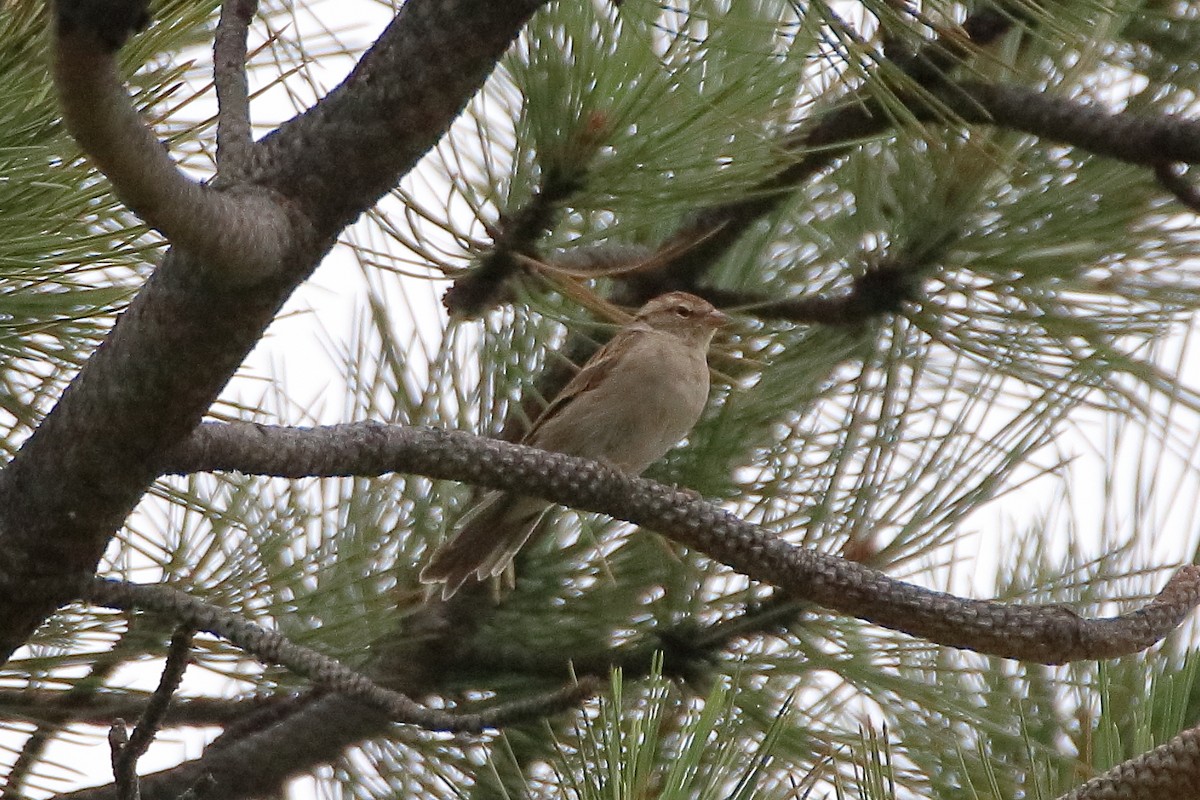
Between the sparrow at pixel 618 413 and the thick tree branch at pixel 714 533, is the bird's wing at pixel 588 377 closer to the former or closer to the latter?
the sparrow at pixel 618 413

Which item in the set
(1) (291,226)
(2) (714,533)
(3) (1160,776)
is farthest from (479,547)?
(3) (1160,776)

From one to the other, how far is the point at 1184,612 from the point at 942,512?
660 mm

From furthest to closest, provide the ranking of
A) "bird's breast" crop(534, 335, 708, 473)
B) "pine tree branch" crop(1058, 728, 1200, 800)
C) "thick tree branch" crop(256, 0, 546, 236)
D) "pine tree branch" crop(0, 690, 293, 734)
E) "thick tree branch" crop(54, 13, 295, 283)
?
"bird's breast" crop(534, 335, 708, 473) → "pine tree branch" crop(0, 690, 293, 734) → "thick tree branch" crop(256, 0, 546, 236) → "pine tree branch" crop(1058, 728, 1200, 800) → "thick tree branch" crop(54, 13, 295, 283)

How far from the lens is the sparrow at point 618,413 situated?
2.73 meters

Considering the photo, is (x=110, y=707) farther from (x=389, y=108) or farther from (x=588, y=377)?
(x=389, y=108)

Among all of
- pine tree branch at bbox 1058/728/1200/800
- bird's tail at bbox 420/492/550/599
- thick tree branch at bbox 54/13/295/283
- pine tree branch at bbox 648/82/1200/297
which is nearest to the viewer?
thick tree branch at bbox 54/13/295/283

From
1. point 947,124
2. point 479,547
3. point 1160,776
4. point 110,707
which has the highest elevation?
point 947,124

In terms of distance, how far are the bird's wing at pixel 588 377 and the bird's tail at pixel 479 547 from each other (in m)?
0.24

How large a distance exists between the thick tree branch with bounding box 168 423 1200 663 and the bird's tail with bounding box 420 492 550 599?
688 mm

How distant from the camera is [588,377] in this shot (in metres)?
3.19

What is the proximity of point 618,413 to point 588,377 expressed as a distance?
31 cm

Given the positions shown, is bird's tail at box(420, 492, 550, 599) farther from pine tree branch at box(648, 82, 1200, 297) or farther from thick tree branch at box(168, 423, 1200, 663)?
thick tree branch at box(168, 423, 1200, 663)

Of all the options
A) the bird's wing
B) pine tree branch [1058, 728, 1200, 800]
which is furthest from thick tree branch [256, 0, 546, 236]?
the bird's wing

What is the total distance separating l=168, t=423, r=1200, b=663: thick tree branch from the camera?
1.66 meters
